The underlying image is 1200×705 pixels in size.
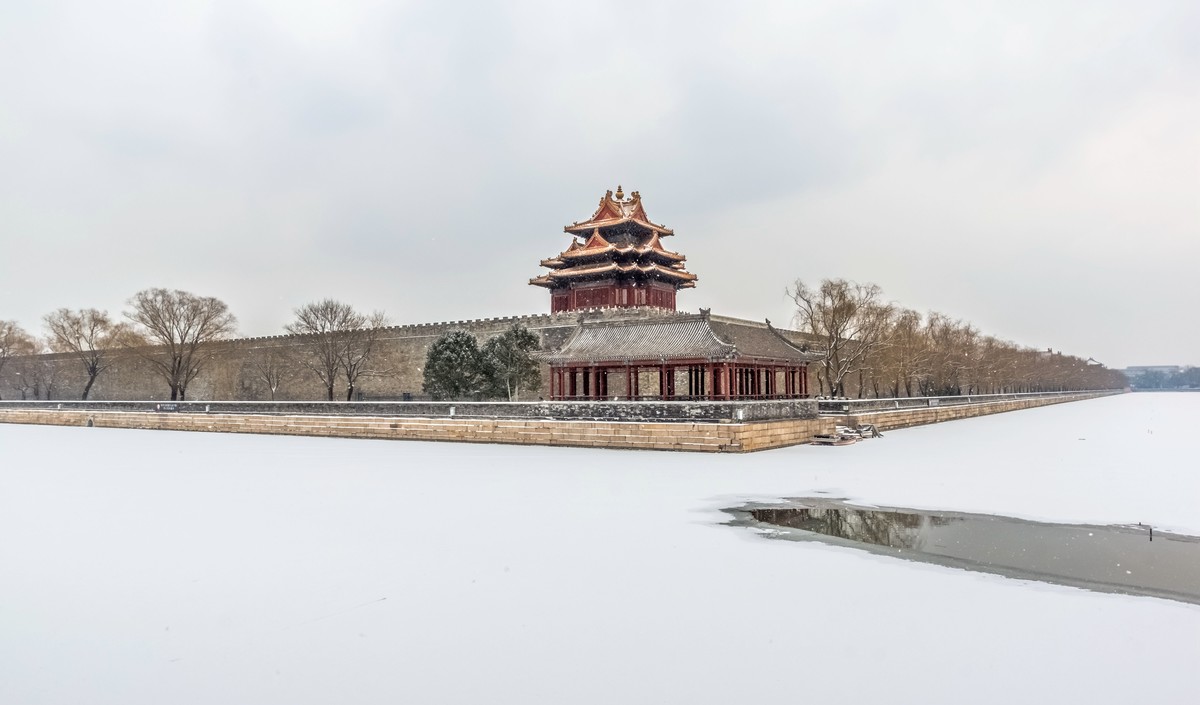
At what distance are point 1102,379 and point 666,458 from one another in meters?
121

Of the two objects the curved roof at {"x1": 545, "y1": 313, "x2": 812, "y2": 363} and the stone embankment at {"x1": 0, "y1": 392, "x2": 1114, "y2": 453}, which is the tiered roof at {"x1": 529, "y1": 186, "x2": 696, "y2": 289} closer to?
the curved roof at {"x1": 545, "y1": 313, "x2": 812, "y2": 363}

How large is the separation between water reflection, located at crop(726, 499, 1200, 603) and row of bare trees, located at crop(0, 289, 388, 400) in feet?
103

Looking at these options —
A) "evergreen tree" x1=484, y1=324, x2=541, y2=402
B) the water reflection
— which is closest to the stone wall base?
"evergreen tree" x1=484, y1=324, x2=541, y2=402

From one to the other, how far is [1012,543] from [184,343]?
4425cm

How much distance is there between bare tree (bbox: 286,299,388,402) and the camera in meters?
39.0

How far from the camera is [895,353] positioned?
40.9 meters

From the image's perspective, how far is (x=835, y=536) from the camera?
8797 mm

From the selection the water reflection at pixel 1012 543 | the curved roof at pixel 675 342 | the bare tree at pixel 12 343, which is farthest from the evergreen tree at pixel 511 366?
the bare tree at pixel 12 343

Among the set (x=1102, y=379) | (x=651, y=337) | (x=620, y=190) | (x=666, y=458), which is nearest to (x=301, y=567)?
(x=666, y=458)

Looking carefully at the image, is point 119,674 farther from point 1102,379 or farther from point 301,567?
point 1102,379

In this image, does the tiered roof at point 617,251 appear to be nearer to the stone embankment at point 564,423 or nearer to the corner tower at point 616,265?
the corner tower at point 616,265

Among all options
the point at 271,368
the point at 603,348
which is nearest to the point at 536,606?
the point at 603,348

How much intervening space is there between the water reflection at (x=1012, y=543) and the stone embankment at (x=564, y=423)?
317 inches

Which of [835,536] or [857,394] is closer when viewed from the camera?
[835,536]
